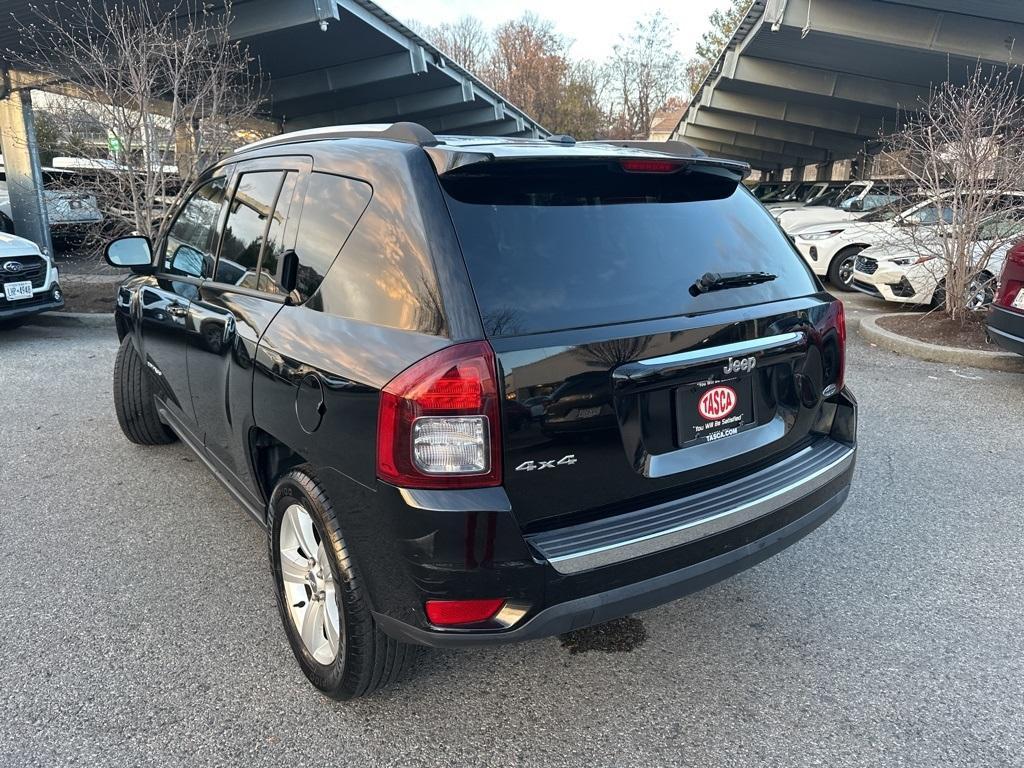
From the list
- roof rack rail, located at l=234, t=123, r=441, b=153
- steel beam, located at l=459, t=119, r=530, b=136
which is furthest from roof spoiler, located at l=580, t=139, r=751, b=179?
steel beam, located at l=459, t=119, r=530, b=136

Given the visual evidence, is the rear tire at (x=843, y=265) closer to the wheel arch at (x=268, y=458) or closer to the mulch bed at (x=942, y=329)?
the mulch bed at (x=942, y=329)

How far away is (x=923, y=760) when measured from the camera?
2.18m

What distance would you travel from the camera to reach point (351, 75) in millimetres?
17125

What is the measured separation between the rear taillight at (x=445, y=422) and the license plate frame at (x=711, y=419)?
62 centimetres

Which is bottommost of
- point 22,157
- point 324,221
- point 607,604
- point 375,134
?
point 607,604

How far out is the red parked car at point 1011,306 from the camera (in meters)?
5.72

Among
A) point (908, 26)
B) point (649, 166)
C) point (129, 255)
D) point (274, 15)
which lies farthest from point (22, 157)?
point (908, 26)

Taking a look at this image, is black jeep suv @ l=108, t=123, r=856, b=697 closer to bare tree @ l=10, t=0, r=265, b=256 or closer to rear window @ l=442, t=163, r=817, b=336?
rear window @ l=442, t=163, r=817, b=336

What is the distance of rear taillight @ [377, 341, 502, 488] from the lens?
1.90 meters

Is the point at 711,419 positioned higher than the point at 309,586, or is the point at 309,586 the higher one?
the point at 711,419

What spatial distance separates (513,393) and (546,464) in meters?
0.23

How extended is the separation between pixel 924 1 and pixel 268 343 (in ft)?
46.4

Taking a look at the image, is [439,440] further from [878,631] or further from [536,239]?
[878,631]

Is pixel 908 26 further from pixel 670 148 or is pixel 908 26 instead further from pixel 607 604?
pixel 607 604
